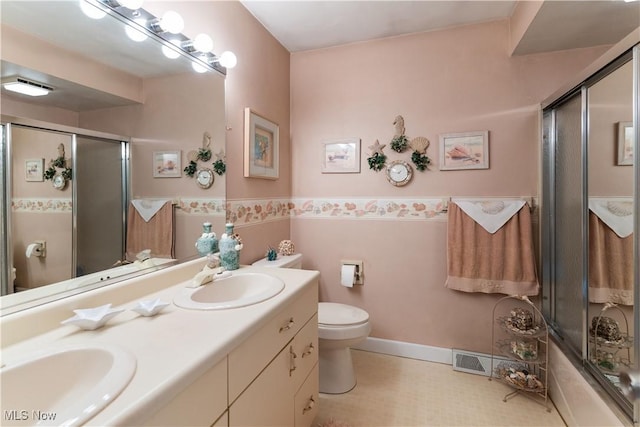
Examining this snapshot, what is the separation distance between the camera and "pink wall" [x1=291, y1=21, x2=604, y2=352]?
6.30 feet

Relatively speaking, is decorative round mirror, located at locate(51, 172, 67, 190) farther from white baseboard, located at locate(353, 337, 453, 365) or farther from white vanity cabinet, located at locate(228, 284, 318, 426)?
white baseboard, located at locate(353, 337, 453, 365)

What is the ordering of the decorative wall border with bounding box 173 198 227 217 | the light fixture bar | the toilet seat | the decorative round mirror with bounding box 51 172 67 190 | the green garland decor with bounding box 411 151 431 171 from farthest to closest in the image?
the green garland decor with bounding box 411 151 431 171 < the toilet seat < the decorative wall border with bounding box 173 198 227 217 < the decorative round mirror with bounding box 51 172 67 190 < the light fixture bar

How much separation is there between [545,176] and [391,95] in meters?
1.14

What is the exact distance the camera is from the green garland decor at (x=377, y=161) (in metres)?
2.15

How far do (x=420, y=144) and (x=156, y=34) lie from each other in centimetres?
165


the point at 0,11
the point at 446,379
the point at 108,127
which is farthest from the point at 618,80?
the point at 0,11

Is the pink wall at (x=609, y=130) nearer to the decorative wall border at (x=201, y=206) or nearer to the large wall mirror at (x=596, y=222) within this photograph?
the large wall mirror at (x=596, y=222)

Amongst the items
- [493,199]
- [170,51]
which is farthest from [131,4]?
[493,199]

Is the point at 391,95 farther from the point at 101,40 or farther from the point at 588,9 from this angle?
the point at 101,40

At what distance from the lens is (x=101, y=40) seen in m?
1.04

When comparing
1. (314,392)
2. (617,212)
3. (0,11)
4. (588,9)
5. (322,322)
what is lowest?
(314,392)

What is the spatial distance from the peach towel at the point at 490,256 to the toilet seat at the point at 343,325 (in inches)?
26.6

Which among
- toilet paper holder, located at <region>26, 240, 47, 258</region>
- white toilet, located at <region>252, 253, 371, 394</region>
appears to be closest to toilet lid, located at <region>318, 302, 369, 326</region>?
white toilet, located at <region>252, 253, 371, 394</region>

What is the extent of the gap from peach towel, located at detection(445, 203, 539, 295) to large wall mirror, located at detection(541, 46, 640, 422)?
142mm
